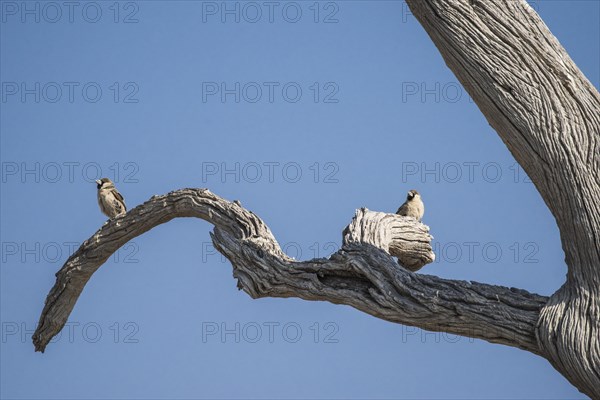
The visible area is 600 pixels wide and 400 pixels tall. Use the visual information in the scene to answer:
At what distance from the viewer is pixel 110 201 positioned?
9.19 m

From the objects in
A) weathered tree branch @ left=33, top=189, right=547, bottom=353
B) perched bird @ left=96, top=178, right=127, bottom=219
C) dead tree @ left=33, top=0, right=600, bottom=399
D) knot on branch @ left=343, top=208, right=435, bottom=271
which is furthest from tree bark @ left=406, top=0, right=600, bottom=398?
perched bird @ left=96, top=178, right=127, bottom=219

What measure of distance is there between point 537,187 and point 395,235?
7.04 feet

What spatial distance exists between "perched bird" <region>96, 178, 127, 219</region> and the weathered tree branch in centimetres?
145

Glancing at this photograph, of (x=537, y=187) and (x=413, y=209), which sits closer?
(x=537, y=187)

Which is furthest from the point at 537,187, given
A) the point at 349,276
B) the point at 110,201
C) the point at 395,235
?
the point at 110,201

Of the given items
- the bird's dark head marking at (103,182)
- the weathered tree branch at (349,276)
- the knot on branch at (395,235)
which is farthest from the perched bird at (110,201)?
the knot on branch at (395,235)

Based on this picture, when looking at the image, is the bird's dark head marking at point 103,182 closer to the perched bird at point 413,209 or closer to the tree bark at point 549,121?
the perched bird at point 413,209

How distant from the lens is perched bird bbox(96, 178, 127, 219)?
9141 mm

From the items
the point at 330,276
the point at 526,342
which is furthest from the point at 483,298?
the point at 330,276

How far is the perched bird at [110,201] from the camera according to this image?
9.14 meters

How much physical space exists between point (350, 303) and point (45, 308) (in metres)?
3.40

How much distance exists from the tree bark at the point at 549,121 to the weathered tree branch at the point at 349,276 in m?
0.25

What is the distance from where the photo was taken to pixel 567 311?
4824 mm

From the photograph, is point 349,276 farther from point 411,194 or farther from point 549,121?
point 411,194
